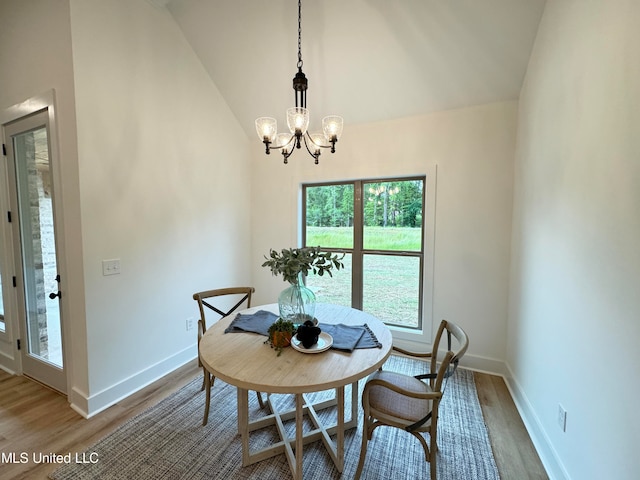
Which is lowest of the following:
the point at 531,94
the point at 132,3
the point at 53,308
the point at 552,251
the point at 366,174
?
the point at 53,308

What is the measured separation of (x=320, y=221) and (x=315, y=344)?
2.18 metres

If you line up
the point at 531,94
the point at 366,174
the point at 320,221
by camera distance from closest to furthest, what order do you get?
1. the point at 531,94
2. the point at 366,174
3. the point at 320,221

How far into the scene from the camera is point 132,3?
7.44ft

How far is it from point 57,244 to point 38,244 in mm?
536

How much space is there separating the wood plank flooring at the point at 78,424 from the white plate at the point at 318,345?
126 cm

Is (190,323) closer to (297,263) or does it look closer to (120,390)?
(120,390)

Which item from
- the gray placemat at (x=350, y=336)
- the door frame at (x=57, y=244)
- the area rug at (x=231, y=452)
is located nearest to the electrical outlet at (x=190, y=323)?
the area rug at (x=231, y=452)

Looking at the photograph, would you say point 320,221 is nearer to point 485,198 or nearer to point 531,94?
point 485,198

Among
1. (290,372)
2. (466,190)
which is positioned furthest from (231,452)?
(466,190)

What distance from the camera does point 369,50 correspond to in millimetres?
2441

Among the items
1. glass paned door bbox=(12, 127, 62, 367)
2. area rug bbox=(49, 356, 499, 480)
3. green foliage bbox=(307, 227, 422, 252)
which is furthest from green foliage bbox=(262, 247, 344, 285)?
glass paned door bbox=(12, 127, 62, 367)

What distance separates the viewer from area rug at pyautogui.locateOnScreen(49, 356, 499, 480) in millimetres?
1579

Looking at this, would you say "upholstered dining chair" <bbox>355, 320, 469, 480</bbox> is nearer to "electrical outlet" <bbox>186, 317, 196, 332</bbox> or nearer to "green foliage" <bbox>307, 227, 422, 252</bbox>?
"green foliage" <bbox>307, 227, 422, 252</bbox>

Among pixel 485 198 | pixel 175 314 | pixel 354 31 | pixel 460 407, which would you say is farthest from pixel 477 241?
pixel 175 314
